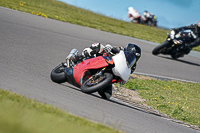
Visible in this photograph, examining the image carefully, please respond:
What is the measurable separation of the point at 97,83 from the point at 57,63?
127 inches

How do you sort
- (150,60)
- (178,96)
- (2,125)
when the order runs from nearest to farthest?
(2,125), (178,96), (150,60)

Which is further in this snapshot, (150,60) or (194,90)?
(150,60)

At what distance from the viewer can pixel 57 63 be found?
899cm

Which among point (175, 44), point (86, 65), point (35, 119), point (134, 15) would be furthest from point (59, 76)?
point (134, 15)

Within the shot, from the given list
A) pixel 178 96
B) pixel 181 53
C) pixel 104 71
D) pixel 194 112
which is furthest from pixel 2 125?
pixel 181 53

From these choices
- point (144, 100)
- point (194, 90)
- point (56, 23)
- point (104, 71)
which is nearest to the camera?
point (104, 71)

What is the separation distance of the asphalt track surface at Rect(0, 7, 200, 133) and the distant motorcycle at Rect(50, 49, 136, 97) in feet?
0.65

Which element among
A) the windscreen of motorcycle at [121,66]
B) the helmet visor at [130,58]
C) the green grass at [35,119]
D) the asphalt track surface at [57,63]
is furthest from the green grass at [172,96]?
the green grass at [35,119]

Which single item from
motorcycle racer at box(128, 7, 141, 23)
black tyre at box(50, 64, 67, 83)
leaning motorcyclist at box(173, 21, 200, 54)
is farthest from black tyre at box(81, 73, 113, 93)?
motorcycle racer at box(128, 7, 141, 23)

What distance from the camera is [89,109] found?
16.5 feet

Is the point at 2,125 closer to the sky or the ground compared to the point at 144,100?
closer to the sky

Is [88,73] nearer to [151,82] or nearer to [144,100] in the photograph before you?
[144,100]

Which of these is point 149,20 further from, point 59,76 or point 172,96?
point 59,76

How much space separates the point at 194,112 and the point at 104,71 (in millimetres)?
2962
